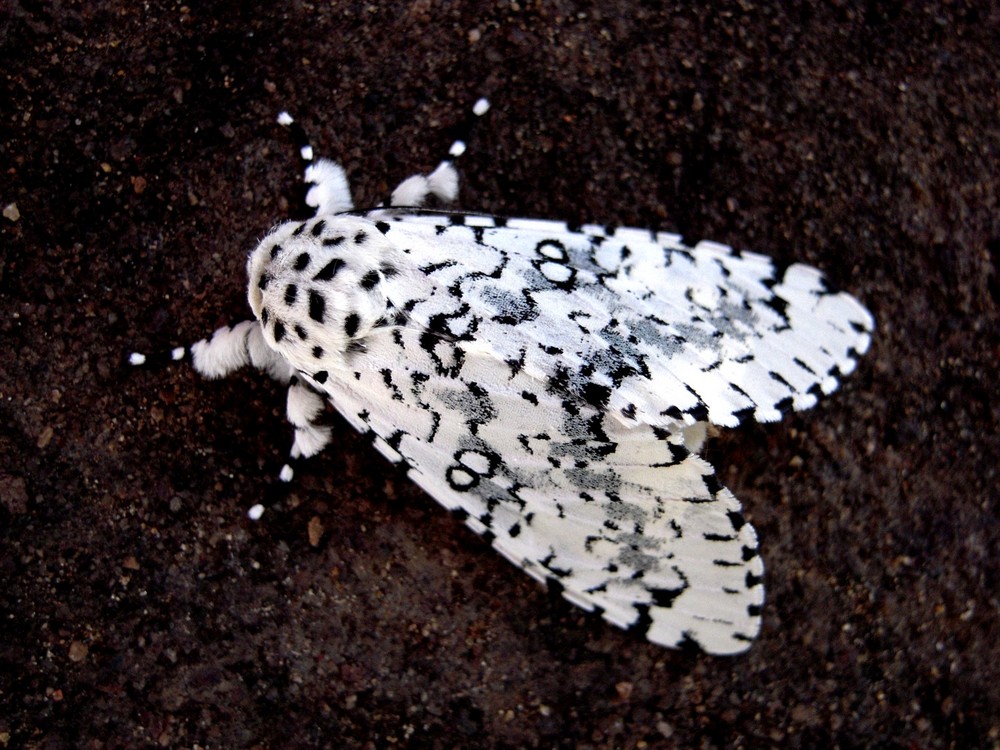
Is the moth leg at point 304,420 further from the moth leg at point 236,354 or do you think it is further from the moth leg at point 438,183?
the moth leg at point 438,183

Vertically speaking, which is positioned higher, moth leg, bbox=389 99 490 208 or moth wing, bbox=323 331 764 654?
moth leg, bbox=389 99 490 208

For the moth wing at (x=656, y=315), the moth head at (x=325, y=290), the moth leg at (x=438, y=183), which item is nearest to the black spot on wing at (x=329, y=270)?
the moth head at (x=325, y=290)

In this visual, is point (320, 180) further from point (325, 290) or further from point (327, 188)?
point (325, 290)

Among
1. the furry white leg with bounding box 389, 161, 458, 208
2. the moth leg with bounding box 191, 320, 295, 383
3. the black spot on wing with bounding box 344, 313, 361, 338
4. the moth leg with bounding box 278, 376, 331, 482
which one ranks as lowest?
the moth leg with bounding box 278, 376, 331, 482

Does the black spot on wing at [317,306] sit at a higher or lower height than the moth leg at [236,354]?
higher

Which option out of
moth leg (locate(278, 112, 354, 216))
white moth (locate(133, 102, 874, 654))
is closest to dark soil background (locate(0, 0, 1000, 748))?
moth leg (locate(278, 112, 354, 216))

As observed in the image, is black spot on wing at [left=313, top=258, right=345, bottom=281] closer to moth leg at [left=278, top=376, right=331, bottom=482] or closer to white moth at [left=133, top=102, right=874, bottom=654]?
white moth at [left=133, top=102, right=874, bottom=654]

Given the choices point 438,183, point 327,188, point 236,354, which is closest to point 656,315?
point 438,183

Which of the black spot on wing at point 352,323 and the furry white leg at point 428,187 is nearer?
the black spot on wing at point 352,323
